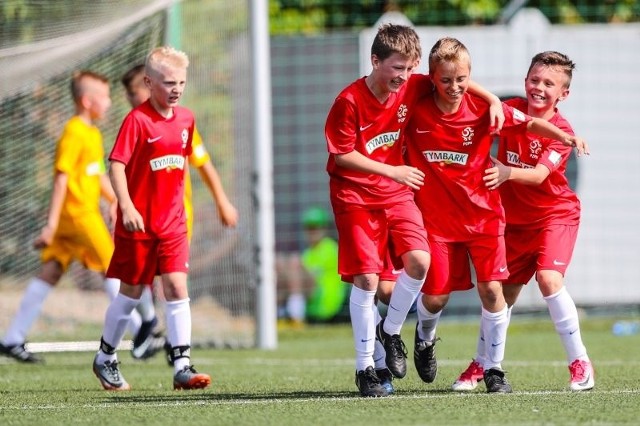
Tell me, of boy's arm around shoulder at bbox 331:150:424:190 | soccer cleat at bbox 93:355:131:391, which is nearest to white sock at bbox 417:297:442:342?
boy's arm around shoulder at bbox 331:150:424:190

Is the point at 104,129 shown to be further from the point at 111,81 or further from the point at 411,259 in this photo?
the point at 411,259

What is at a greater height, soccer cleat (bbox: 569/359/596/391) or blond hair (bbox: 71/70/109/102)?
blond hair (bbox: 71/70/109/102)

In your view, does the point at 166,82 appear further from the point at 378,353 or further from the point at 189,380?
the point at 378,353

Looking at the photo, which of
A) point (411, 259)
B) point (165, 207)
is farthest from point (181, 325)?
point (411, 259)

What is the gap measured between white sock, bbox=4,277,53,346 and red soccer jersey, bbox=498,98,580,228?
406 cm

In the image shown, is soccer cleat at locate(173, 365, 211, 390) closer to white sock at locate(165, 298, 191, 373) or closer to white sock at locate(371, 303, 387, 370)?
white sock at locate(165, 298, 191, 373)

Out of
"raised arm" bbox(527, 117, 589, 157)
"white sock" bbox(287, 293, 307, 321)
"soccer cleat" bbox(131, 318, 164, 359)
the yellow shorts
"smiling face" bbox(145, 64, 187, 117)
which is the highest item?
"smiling face" bbox(145, 64, 187, 117)

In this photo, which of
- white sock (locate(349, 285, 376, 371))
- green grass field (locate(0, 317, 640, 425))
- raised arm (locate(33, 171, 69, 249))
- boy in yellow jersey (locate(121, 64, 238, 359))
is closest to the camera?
green grass field (locate(0, 317, 640, 425))

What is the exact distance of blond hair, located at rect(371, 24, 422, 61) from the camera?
20.7 ft

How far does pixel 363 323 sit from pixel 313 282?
25.8ft

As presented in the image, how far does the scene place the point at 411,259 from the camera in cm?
643

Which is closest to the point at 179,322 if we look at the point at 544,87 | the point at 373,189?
the point at 373,189

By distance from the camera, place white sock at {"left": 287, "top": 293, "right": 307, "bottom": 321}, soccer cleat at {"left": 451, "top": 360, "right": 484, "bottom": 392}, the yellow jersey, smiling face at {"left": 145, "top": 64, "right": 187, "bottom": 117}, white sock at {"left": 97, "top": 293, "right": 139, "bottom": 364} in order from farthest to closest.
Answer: white sock at {"left": 287, "top": 293, "right": 307, "bottom": 321}
the yellow jersey
white sock at {"left": 97, "top": 293, "right": 139, "bottom": 364}
smiling face at {"left": 145, "top": 64, "right": 187, "bottom": 117}
soccer cleat at {"left": 451, "top": 360, "right": 484, "bottom": 392}

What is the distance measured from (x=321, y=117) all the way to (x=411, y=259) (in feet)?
27.4
